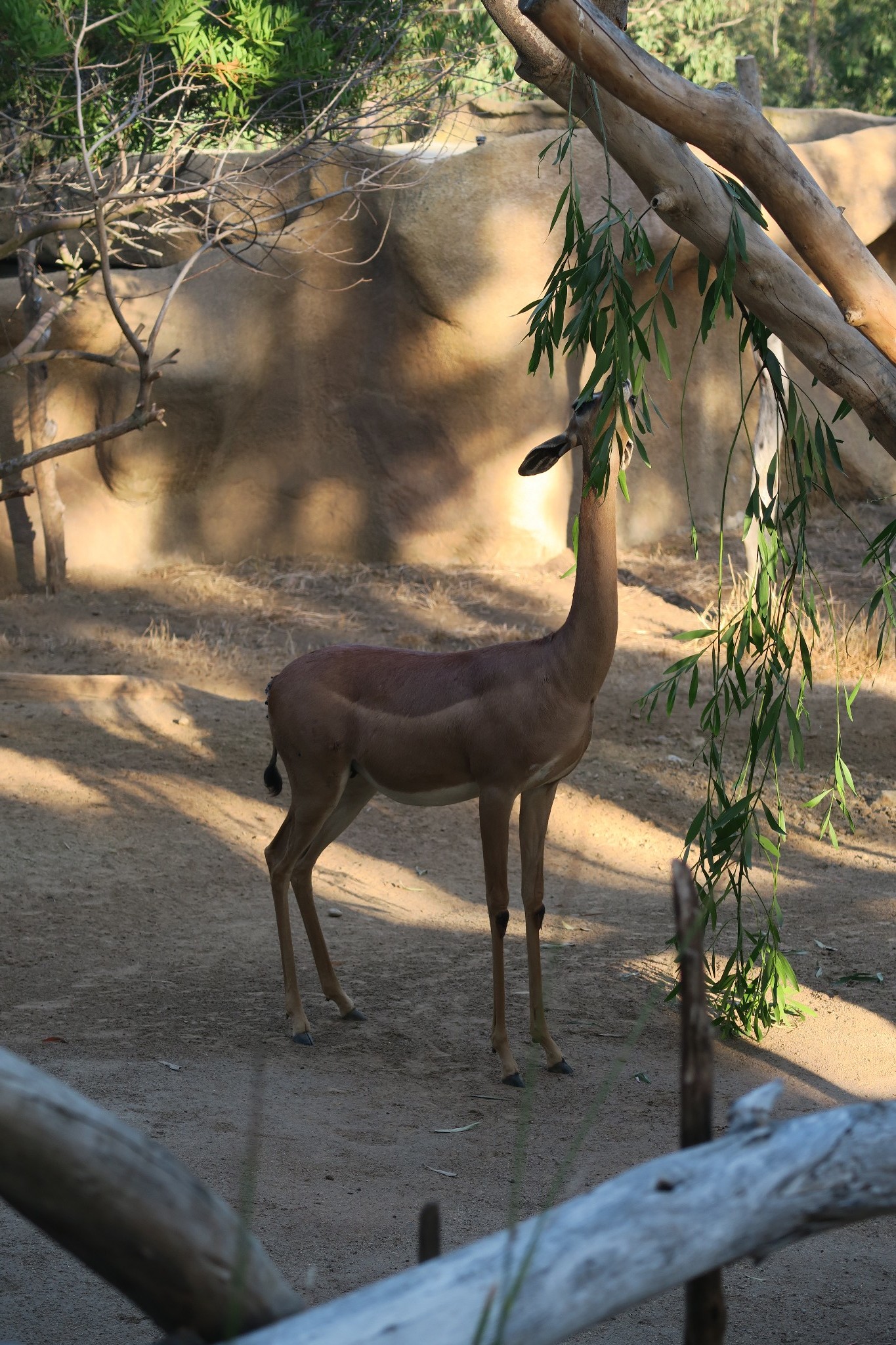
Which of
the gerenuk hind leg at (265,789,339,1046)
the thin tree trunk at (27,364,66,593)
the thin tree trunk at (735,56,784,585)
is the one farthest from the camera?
the thin tree trunk at (27,364,66,593)

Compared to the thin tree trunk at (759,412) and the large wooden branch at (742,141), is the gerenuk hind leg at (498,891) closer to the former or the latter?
the large wooden branch at (742,141)

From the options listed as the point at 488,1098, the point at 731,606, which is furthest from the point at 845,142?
the point at 488,1098

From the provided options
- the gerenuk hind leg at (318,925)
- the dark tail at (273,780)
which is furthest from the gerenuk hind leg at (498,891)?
the dark tail at (273,780)

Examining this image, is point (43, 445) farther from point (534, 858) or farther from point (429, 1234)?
point (429, 1234)

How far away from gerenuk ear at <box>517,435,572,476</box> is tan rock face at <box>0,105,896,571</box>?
8.60 meters

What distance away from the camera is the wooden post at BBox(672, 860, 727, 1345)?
2098mm

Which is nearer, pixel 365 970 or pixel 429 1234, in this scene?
pixel 429 1234

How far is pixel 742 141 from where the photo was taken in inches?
149

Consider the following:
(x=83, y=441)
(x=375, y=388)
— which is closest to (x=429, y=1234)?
(x=83, y=441)

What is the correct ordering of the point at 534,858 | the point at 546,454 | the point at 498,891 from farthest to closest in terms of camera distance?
1. the point at 534,858
2. the point at 498,891
3. the point at 546,454

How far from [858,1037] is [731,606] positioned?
22.4 feet

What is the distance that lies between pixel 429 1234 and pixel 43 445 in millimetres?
11427

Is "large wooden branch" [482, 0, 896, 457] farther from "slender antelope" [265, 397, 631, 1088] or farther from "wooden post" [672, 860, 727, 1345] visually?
"wooden post" [672, 860, 727, 1345]

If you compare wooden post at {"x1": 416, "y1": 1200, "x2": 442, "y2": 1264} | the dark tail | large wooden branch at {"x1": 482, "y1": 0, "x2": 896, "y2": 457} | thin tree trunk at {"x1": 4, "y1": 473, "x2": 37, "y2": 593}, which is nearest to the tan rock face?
thin tree trunk at {"x1": 4, "y1": 473, "x2": 37, "y2": 593}
